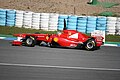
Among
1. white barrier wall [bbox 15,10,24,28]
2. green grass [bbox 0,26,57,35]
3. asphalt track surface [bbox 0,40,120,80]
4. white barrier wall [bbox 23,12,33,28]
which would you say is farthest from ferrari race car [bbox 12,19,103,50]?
white barrier wall [bbox 15,10,24,28]

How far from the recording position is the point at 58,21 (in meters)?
21.5

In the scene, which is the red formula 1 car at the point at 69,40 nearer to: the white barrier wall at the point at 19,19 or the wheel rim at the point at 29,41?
the wheel rim at the point at 29,41

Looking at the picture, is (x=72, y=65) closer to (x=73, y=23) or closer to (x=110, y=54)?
(x=110, y=54)

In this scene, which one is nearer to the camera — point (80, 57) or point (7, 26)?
point (80, 57)

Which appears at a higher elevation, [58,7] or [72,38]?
[58,7]

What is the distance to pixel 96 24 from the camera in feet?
70.0

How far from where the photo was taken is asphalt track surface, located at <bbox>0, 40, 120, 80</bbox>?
10.2 metres

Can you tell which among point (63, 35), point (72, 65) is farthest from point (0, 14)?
point (72, 65)

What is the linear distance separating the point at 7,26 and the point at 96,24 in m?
5.86

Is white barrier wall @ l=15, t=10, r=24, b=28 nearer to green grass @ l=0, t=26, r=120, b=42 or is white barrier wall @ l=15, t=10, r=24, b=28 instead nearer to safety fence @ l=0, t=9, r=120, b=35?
safety fence @ l=0, t=9, r=120, b=35

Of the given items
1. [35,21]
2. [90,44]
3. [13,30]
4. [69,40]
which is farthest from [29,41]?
[35,21]

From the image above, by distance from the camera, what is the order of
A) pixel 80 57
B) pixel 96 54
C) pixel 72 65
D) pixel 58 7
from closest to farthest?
pixel 72 65 < pixel 80 57 < pixel 96 54 < pixel 58 7

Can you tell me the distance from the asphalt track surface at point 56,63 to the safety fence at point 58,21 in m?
5.17

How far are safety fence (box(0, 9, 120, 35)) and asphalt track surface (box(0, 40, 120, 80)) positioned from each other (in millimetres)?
5170
